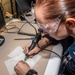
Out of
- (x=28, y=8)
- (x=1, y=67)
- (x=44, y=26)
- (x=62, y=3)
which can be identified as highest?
(x=62, y=3)

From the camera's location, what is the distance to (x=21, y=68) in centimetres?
97

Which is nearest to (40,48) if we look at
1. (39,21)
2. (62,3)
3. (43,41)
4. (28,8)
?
(43,41)

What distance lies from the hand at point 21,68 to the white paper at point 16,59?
0.03 m

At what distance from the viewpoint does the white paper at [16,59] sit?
0.98 meters

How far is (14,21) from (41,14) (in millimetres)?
1002

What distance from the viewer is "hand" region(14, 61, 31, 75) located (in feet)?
3.09

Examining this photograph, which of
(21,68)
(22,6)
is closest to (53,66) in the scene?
(21,68)

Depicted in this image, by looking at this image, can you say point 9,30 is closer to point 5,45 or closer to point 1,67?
point 5,45

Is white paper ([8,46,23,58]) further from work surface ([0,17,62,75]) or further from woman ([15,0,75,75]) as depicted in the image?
woman ([15,0,75,75])

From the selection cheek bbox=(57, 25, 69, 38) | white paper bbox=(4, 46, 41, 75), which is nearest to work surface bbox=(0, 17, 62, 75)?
white paper bbox=(4, 46, 41, 75)

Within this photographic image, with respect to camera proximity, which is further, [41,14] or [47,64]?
[47,64]

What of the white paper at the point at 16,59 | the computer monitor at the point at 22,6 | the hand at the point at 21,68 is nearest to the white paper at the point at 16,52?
the white paper at the point at 16,59

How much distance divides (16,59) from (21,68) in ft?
0.33

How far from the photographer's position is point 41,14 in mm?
740
